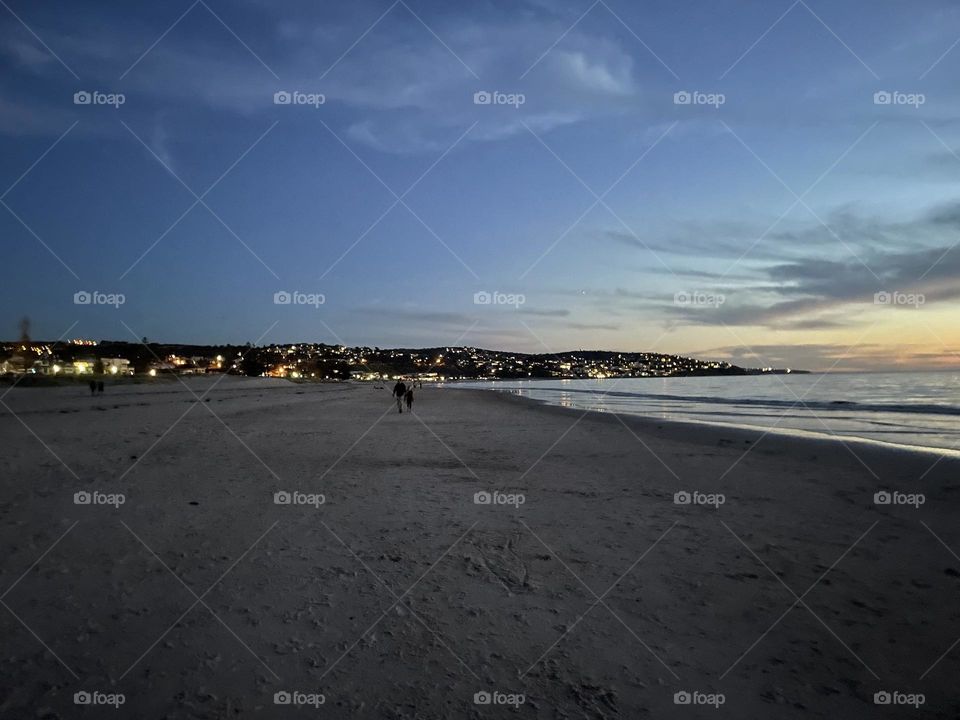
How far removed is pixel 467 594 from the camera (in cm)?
572

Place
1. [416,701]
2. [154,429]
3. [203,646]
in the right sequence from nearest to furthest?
[416,701] < [203,646] < [154,429]

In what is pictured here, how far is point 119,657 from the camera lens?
434 cm

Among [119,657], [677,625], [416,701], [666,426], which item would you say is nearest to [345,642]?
[416,701]

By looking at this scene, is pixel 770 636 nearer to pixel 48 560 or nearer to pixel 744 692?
pixel 744 692

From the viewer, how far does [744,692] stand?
14.0 ft

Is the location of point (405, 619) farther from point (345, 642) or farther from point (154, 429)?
point (154, 429)

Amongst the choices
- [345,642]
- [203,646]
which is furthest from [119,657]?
[345,642]

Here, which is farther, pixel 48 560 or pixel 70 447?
pixel 70 447

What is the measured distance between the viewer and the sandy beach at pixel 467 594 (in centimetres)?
413

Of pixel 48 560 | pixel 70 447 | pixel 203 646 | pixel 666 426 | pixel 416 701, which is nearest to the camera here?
pixel 416 701

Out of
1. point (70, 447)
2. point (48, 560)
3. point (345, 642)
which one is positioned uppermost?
point (70, 447)

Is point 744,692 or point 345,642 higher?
point 345,642

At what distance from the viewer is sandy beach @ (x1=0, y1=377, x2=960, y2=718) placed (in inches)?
163

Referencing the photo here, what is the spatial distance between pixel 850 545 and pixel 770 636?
3710 mm
